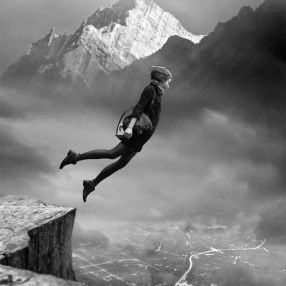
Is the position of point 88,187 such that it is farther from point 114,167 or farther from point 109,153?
point 109,153

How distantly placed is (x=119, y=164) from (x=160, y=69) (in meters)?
2.71

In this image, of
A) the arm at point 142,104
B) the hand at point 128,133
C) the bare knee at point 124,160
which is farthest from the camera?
the bare knee at point 124,160

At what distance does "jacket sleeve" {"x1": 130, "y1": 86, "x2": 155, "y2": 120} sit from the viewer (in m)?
10.7

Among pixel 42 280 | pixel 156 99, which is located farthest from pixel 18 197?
pixel 42 280

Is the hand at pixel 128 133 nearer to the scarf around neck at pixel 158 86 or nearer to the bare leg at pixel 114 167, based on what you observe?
the bare leg at pixel 114 167

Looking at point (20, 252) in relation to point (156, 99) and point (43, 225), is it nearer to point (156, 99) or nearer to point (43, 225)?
point (43, 225)

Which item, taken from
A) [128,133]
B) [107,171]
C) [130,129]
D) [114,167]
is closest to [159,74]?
[130,129]

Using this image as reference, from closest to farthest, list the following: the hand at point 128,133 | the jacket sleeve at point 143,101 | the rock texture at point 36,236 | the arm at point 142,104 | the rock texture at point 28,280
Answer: the rock texture at point 28,280, the rock texture at point 36,236, the hand at point 128,133, the arm at point 142,104, the jacket sleeve at point 143,101

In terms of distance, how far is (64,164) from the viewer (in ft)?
37.4

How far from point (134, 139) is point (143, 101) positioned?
3.20ft

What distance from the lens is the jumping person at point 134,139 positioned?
10.8 meters

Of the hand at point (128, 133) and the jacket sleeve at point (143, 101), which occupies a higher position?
the jacket sleeve at point (143, 101)

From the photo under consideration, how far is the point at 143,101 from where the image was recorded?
10.8 meters

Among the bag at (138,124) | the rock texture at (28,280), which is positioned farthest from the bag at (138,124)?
the rock texture at (28,280)
